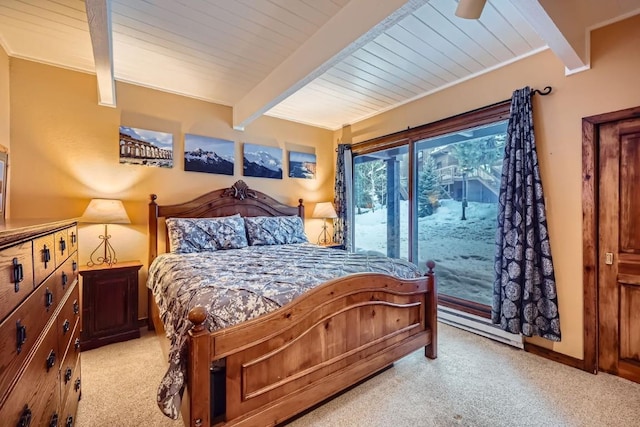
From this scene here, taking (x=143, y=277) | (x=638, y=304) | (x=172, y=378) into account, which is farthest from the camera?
(x=143, y=277)

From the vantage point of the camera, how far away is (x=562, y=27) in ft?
6.25

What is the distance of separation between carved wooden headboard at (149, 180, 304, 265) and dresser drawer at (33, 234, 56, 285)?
1955 millimetres

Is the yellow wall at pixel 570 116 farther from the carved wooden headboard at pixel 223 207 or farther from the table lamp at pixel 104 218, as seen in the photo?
the table lamp at pixel 104 218

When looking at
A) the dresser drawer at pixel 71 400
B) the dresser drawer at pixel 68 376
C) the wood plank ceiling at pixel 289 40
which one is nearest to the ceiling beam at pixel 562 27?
the wood plank ceiling at pixel 289 40

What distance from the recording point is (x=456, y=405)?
1.83 m

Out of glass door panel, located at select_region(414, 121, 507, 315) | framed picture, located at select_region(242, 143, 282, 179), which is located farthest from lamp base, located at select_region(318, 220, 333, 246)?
glass door panel, located at select_region(414, 121, 507, 315)

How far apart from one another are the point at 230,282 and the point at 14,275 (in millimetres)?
996

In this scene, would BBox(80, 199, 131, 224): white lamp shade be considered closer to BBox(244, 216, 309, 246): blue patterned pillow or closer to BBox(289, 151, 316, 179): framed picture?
BBox(244, 216, 309, 246): blue patterned pillow

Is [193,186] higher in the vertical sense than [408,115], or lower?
lower

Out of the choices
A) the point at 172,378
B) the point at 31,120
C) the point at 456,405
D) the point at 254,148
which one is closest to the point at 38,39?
the point at 31,120

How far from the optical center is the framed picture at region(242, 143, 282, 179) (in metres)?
3.88

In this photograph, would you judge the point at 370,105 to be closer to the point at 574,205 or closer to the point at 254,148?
the point at 254,148

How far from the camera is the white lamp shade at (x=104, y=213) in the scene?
2623 mm

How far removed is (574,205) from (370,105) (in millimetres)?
2450
